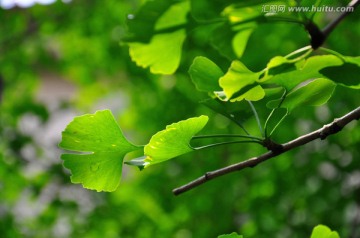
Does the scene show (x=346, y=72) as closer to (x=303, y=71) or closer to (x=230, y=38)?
(x=303, y=71)

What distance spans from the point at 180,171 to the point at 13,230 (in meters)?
0.51

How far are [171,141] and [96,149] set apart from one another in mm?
69

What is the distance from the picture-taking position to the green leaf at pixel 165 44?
387 millimetres

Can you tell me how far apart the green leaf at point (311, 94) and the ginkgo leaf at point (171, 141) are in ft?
0.18

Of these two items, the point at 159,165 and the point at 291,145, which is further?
the point at 159,165

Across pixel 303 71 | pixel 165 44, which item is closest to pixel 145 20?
pixel 165 44

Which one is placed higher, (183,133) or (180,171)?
(183,133)

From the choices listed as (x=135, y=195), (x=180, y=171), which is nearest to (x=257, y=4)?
(x=180, y=171)

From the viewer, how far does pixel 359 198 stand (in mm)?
1197

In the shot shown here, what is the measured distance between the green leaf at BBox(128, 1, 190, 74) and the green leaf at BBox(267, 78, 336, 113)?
0.11 metres

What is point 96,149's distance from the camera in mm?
363

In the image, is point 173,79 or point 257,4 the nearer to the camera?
point 257,4

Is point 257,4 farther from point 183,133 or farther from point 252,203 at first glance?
point 252,203

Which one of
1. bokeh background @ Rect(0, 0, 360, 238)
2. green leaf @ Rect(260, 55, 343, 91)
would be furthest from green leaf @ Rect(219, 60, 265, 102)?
bokeh background @ Rect(0, 0, 360, 238)
